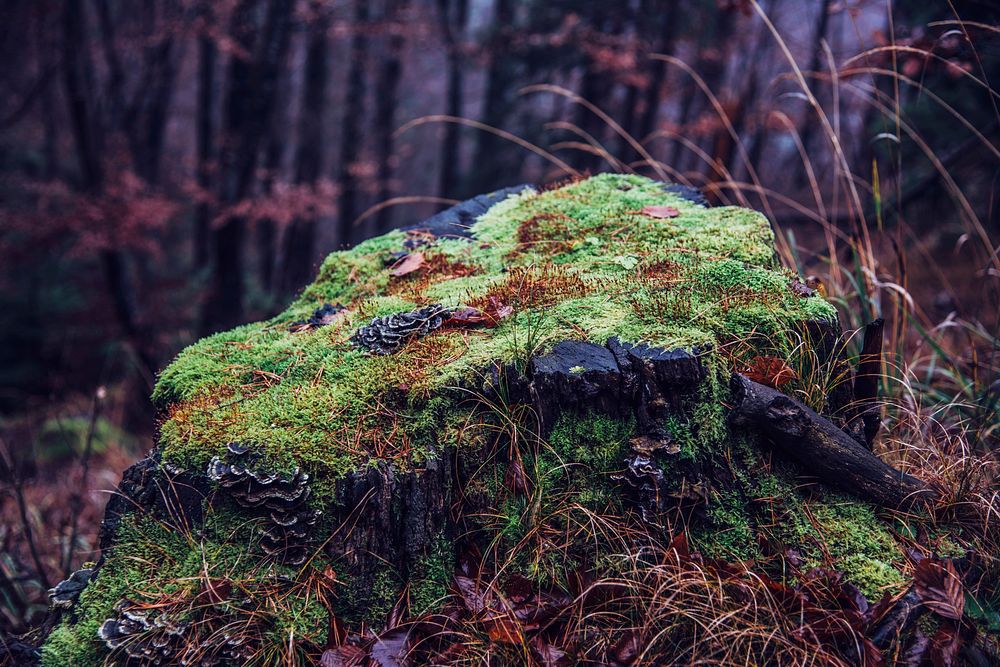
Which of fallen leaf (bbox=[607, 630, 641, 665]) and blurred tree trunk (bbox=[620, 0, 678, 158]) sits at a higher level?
blurred tree trunk (bbox=[620, 0, 678, 158])

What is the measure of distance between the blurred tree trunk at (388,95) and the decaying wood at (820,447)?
993cm

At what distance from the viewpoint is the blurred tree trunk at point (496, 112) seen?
1122 cm

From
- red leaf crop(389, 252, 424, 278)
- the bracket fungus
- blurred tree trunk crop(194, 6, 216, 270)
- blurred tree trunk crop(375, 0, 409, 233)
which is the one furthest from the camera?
blurred tree trunk crop(194, 6, 216, 270)

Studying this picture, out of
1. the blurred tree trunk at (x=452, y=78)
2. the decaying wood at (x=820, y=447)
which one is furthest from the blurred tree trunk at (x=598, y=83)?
the decaying wood at (x=820, y=447)

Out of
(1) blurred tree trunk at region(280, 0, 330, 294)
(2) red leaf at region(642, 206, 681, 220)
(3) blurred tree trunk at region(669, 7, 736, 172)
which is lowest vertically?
(1) blurred tree trunk at region(280, 0, 330, 294)

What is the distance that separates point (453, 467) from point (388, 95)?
11.0 m

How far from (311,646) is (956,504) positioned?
216cm

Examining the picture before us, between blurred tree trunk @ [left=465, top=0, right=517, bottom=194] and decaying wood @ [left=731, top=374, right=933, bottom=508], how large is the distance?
983 cm

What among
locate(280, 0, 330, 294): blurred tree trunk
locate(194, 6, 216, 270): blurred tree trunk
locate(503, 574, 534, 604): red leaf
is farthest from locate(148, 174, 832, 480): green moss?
locate(194, 6, 216, 270): blurred tree trunk

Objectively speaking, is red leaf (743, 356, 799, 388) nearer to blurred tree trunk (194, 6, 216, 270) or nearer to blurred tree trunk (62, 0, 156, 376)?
blurred tree trunk (62, 0, 156, 376)

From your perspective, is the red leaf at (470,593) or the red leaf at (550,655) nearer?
the red leaf at (550,655)

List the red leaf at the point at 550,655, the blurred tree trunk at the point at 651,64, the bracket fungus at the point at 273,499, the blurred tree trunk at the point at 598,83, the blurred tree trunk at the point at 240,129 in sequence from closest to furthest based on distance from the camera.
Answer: the red leaf at the point at 550,655 → the bracket fungus at the point at 273,499 → the blurred tree trunk at the point at 240,129 → the blurred tree trunk at the point at 651,64 → the blurred tree trunk at the point at 598,83

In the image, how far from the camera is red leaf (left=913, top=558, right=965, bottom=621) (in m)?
1.77

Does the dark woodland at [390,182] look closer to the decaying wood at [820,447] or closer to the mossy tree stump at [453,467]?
the decaying wood at [820,447]
